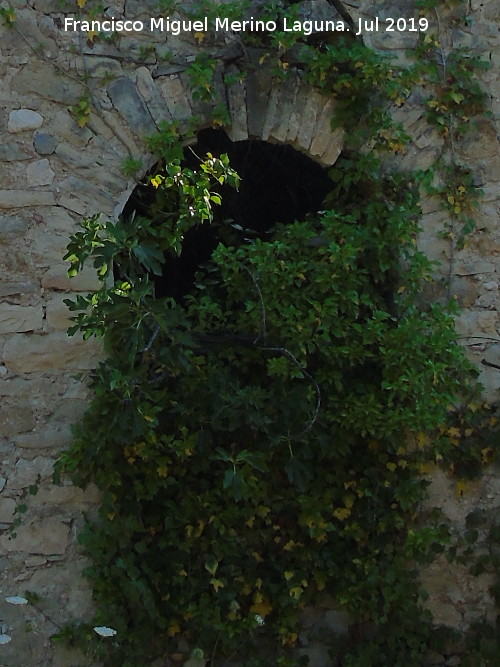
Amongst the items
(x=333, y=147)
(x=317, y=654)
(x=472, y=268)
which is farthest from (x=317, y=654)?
(x=333, y=147)

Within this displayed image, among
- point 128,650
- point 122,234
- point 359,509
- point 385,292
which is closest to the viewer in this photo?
point 122,234

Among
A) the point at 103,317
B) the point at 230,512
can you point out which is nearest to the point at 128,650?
the point at 230,512

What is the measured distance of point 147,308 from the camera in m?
3.12

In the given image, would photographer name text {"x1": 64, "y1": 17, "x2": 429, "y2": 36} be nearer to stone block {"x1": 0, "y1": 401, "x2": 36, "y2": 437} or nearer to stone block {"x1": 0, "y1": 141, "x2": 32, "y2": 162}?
stone block {"x1": 0, "y1": 141, "x2": 32, "y2": 162}

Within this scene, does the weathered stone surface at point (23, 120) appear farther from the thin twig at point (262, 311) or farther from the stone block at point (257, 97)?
the thin twig at point (262, 311)

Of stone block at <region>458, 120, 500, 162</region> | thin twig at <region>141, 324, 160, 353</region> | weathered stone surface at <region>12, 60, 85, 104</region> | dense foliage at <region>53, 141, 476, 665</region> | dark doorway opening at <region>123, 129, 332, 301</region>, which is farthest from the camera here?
dark doorway opening at <region>123, 129, 332, 301</region>

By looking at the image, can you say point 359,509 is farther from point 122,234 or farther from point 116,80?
point 116,80

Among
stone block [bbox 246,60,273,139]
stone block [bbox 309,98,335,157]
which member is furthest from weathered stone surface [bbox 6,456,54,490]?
stone block [bbox 309,98,335,157]

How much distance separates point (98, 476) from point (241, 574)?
693 millimetres

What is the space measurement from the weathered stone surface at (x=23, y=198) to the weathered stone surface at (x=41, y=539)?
4.07 ft

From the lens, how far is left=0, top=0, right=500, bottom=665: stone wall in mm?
3432

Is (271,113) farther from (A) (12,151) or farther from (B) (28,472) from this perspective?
Result: (B) (28,472)

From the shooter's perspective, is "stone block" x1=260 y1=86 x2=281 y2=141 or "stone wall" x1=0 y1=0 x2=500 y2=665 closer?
"stone wall" x1=0 y1=0 x2=500 y2=665

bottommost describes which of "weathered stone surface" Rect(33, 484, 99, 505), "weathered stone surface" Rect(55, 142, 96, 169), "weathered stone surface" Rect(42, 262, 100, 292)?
"weathered stone surface" Rect(33, 484, 99, 505)
